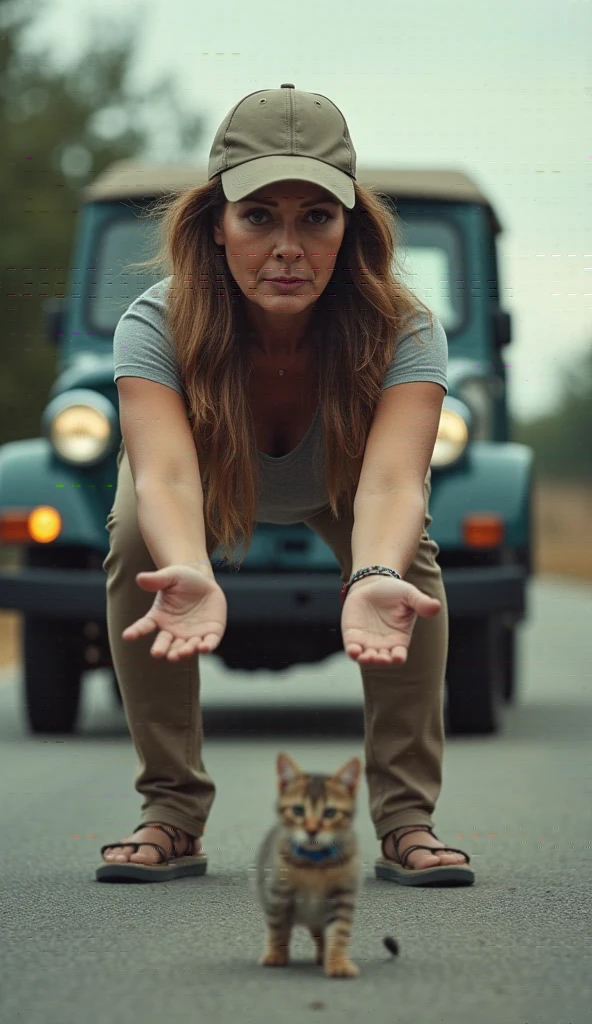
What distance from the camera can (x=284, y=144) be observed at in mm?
3631

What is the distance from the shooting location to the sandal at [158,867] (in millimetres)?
4113

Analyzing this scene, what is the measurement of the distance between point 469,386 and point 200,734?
152 inches

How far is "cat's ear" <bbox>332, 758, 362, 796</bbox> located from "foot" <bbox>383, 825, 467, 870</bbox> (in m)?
0.97

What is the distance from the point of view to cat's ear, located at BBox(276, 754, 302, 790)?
123 inches

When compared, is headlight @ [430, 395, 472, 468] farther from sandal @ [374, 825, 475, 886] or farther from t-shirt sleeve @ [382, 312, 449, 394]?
t-shirt sleeve @ [382, 312, 449, 394]

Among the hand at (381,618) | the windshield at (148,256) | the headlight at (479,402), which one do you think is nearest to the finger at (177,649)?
the hand at (381,618)

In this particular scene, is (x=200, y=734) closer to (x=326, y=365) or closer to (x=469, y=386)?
(x=326, y=365)

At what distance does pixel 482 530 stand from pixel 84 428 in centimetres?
163

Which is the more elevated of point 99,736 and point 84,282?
point 84,282

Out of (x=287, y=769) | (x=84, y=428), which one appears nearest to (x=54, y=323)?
(x=84, y=428)

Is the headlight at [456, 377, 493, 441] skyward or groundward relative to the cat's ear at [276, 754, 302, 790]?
skyward

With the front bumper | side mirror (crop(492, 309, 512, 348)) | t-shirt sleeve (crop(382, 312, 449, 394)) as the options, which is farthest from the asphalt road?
side mirror (crop(492, 309, 512, 348))

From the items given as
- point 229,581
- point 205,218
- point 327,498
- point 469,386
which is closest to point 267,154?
point 205,218

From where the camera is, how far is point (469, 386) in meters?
7.92
